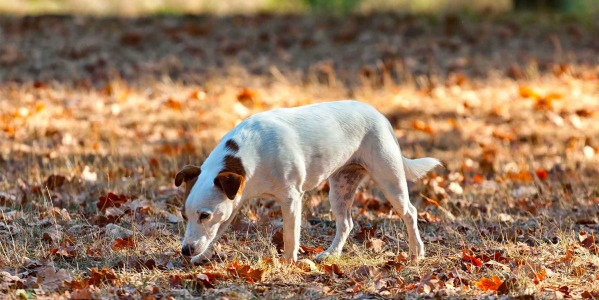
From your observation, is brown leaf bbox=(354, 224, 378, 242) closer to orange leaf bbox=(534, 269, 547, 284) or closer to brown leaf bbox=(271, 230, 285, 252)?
brown leaf bbox=(271, 230, 285, 252)

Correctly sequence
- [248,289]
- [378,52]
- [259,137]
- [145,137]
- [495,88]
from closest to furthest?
1. [248,289]
2. [259,137]
3. [145,137]
4. [495,88]
5. [378,52]

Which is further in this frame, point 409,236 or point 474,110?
point 474,110

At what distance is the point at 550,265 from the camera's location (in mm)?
5824

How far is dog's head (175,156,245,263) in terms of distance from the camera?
526cm

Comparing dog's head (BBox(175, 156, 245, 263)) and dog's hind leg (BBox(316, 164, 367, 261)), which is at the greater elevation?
dog's head (BBox(175, 156, 245, 263))

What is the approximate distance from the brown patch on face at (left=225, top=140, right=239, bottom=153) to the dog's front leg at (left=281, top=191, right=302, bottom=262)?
Result: 462mm

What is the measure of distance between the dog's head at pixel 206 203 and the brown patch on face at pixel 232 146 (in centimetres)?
15

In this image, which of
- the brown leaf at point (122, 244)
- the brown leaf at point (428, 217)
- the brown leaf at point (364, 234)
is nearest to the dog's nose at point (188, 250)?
the brown leaf at point (122, 244)

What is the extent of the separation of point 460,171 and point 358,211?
223cm

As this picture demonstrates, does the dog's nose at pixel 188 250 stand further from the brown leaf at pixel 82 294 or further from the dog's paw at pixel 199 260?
the brown leaf at pixel 82 294

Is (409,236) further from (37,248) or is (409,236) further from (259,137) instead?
(37,248)

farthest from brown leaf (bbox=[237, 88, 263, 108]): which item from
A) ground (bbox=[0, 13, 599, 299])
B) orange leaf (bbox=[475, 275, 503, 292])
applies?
orange leaf (bbox=[475, 275, 503, 292])

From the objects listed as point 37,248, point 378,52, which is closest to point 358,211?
point 37,248

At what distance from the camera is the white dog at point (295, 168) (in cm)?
536
